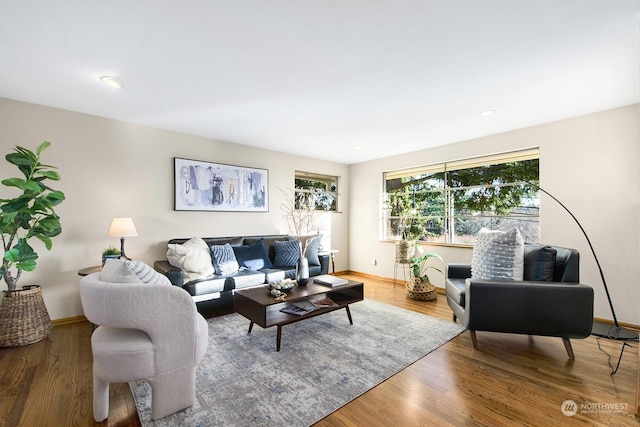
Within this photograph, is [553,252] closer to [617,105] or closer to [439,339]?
[439,339]

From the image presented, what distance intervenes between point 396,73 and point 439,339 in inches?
95.2

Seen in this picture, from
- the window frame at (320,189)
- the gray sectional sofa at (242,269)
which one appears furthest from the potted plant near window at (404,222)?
the gray sectional sofa at (242,269)

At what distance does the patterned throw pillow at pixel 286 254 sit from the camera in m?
4.14

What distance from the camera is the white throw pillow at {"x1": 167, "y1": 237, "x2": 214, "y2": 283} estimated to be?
322 centimetres

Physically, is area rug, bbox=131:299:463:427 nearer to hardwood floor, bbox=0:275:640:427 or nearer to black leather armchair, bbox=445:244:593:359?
hardwood floor, bbox=0:275:640:427

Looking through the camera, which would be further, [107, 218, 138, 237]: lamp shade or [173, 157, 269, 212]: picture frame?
[173, 157, 269, 212]: picture frame

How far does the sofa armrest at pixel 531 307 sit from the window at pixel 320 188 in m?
3.50

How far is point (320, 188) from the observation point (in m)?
5.64

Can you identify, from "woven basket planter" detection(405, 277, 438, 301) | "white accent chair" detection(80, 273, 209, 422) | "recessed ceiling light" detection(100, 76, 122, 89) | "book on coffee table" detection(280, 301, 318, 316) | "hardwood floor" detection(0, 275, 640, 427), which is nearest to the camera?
"white accent chair" detection(80, 273, 209, 422)

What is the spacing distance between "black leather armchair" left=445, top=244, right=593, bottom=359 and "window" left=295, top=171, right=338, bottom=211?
345 cm

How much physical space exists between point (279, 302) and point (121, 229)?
6.53 ft

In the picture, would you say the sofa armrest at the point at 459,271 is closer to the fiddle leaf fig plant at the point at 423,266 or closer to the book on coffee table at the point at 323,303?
the fiddle leaf fig plant at the point at 423,266

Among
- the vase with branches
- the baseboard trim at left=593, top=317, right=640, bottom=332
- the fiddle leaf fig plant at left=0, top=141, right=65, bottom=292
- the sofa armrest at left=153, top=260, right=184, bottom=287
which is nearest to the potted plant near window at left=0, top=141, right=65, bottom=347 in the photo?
the fiddle leaf fig plant at left=0, top=141, right=65, bottom=292

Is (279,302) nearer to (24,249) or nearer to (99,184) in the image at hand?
(24,249)
